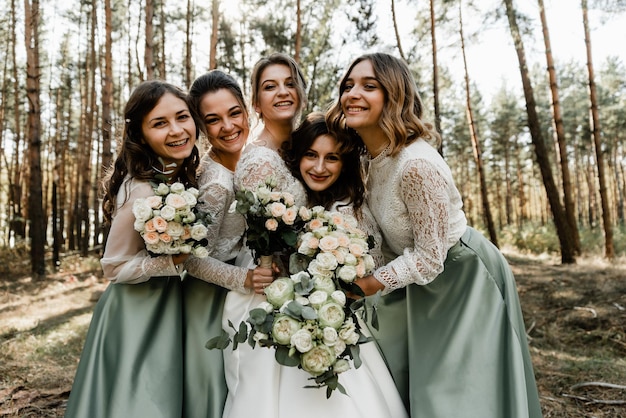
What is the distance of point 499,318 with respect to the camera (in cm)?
289

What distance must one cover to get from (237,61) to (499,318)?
16471 mm

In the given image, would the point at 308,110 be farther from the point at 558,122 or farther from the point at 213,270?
the point at 213,270

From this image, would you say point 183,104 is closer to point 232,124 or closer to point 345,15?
point 232,124

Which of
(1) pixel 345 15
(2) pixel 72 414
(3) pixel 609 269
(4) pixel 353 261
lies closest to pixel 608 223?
(3) pixel 609 269

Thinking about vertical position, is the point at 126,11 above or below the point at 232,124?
above

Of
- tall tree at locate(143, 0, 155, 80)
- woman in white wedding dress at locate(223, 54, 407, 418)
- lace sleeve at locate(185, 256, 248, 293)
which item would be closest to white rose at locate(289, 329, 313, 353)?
woman in white wedding dress at locate(223, 54, 407, 418)

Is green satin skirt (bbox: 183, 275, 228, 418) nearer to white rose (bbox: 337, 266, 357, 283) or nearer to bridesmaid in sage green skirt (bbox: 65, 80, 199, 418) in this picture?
bridesmaid in sage green skirt (bbox: 65, 80, 199, 418)

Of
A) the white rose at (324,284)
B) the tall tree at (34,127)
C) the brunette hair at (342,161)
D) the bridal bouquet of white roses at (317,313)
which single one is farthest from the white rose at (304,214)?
the tall tree at (34,127)

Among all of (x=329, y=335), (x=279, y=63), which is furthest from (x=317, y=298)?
(x=279, y=63)

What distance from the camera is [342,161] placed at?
3254 millimetres

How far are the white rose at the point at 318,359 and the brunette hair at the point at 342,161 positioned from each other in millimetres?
1147

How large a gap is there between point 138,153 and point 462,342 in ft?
7.34

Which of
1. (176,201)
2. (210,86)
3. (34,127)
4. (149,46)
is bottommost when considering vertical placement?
(176,201)

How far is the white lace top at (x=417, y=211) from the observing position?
2.60m
